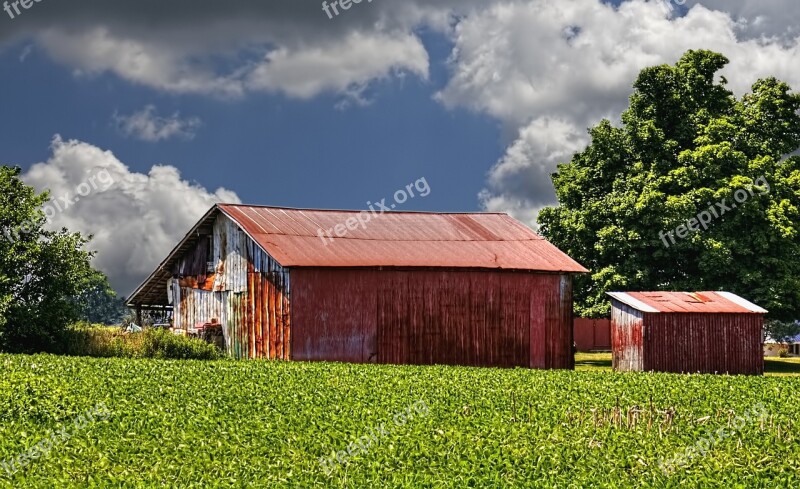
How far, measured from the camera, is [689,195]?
4372 centimetres

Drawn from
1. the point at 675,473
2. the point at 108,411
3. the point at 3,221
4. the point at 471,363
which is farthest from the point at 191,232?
the point at 675,473

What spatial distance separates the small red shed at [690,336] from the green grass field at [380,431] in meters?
10.2

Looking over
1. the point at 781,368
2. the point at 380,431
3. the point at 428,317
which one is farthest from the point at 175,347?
the point at 781,368

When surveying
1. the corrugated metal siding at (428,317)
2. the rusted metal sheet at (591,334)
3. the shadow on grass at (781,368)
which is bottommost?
the shadow on grass at (781,368)

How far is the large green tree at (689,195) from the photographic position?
1706 inches

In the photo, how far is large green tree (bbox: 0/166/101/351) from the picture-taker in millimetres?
34031

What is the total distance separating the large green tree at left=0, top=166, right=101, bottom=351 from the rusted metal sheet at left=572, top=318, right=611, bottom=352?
37995 millimetres

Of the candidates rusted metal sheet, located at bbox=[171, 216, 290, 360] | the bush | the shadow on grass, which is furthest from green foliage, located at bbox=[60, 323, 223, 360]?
the shadow on grass

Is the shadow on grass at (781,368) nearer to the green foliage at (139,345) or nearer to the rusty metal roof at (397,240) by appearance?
the rusty metal roof at (397,240)

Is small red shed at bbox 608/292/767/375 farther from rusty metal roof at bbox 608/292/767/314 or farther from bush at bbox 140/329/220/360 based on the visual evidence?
bush at bbox 140/329/220/360

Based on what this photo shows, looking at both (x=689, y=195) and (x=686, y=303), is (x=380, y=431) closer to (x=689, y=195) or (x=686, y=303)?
(x=686, y=303)

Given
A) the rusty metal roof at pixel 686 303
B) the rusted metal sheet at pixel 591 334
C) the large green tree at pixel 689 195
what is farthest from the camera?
the rusted metal sheet at pixel 591 334

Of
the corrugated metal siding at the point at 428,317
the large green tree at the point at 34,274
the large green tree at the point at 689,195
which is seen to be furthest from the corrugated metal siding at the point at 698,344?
the large green tree at the point at 34,274

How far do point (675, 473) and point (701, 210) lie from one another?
31711 millimetres
